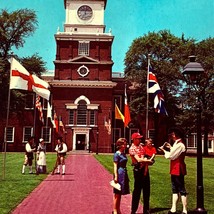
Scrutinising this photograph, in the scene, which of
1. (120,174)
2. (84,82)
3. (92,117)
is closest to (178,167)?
(120,174)

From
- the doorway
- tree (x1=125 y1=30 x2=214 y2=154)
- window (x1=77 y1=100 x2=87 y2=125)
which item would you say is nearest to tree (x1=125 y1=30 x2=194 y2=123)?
tree (x1=125 y1=30 x2=214 y2=154)

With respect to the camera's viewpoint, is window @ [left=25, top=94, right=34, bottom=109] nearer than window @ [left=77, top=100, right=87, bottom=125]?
Yes

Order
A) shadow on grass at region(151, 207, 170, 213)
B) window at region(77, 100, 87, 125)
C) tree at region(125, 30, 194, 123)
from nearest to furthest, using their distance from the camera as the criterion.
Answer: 1. shadow on grass at region(151, 207, 170, 213)
2. tree at region(125, 30, 194, 123)
3. window at region(77, 100, 87, 125)

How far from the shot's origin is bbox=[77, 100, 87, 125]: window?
52.7 m

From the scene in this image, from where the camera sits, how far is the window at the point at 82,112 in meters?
52.7

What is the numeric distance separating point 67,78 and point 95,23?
9175 mm

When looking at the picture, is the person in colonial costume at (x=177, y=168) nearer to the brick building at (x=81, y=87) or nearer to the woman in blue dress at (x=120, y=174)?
the woman in blue dress at (x=120, y=174)

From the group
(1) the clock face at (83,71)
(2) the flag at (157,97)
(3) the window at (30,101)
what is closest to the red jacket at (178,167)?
(2) the flag at (157,97)

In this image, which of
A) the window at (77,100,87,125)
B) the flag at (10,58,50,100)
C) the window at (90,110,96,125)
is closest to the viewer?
the flag at (10,58,50,100)

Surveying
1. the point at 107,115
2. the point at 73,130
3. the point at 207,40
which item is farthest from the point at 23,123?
the point at 207,40

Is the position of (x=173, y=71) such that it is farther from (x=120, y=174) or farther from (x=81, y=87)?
(x=120, y=174)

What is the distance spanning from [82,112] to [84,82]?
4138mm

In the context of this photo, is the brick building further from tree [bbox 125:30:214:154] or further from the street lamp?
the street lamp

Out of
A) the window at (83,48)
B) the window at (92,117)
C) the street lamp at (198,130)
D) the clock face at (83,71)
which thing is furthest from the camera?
the window at (83,48)
